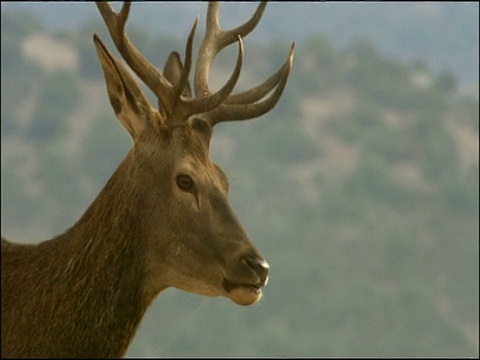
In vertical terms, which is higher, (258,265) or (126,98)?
(126,98)

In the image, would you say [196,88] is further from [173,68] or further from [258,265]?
[258,265]

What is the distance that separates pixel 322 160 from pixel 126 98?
82.3 m

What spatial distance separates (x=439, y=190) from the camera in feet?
297

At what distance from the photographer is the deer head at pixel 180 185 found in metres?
8.24

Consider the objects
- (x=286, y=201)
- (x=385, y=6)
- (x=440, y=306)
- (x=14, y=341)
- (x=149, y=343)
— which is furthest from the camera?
(x=385, y=6)

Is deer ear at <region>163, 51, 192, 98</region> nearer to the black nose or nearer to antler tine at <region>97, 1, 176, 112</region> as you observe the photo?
antler tine at <region>97, 1, 176, 112</region>

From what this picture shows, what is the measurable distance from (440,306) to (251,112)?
66.2 m

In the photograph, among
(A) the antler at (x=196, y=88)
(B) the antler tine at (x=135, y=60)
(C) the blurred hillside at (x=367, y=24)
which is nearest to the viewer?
(A) the antler at (x=196, y=88)

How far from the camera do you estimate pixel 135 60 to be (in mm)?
8648

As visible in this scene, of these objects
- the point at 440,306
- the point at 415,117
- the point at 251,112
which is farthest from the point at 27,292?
the point at 415,117

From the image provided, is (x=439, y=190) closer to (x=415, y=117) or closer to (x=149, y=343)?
(x=415, y=117)

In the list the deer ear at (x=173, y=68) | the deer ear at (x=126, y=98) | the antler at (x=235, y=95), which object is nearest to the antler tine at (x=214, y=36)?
the antler at (x=235, y=95)

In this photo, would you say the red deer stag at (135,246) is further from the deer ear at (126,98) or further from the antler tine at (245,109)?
the antler tine at (245,109)

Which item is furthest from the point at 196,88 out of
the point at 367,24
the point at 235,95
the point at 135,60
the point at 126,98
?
the point at 367,24
